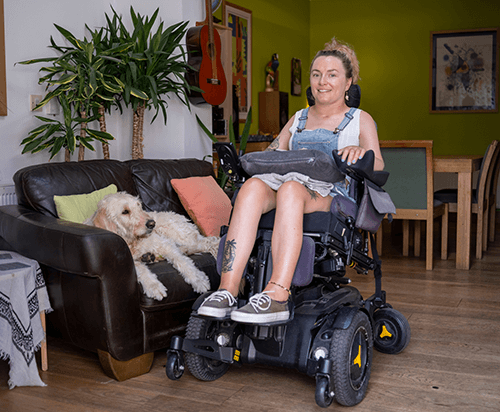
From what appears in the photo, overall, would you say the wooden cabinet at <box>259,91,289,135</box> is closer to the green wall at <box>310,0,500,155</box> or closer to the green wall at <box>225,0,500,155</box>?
the green wall at <box>225,0,500,155</box>

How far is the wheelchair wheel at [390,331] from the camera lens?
2.36m

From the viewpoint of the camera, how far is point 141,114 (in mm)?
3422

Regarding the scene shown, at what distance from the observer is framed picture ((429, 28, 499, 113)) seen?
6965mm

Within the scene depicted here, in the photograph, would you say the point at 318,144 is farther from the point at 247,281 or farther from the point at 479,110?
the point at 479,110

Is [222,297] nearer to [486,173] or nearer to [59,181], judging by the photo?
[59,181]

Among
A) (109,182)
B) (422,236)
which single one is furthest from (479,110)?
(109,182)

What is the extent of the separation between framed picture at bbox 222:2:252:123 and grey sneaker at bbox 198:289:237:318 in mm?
4163

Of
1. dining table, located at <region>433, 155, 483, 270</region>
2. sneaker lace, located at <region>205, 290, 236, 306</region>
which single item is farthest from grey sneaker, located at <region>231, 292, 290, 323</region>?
dining table, located at <region>433, 155, 483, 270</region>

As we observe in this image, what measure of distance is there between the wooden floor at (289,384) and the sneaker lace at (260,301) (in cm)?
39

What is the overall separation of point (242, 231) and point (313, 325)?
413 mm

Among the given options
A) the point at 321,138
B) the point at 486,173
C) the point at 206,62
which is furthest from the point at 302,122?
the point at 486,173

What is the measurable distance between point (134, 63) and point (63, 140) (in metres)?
0.60

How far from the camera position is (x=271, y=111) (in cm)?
648

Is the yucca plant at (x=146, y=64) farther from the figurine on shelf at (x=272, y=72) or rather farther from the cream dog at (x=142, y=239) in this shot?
the figurine on shelf at (x=272, y=72)
